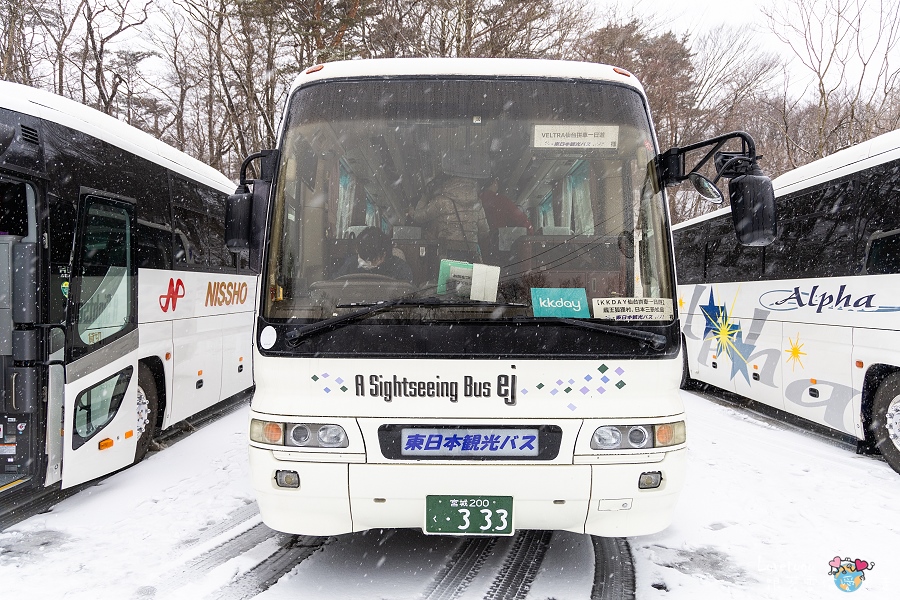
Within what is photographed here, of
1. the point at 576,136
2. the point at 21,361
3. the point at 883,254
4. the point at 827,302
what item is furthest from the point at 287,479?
the point at 827,302

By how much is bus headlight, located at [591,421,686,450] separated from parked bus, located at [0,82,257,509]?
14.1ft

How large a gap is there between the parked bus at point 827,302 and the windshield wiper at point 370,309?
513 cm

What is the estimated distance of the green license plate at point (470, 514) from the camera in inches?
132

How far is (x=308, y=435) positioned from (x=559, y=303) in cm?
159

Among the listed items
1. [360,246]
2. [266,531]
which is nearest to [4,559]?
[266,531]

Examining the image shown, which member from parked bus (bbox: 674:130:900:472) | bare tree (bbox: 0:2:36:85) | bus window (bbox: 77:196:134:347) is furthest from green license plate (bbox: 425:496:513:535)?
bare tree (bbox: 0:2:36:85)

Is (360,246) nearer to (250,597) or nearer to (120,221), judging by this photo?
(250,597)

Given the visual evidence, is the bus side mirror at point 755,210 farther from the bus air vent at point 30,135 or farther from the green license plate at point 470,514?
the bus air vent at point 30,135

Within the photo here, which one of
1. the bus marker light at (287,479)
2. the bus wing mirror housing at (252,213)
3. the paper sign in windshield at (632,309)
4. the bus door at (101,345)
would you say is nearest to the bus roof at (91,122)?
the bus door at (101,345)

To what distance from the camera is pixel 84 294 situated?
17.3ft

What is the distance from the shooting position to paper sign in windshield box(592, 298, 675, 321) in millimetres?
3465

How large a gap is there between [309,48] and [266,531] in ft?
55.9

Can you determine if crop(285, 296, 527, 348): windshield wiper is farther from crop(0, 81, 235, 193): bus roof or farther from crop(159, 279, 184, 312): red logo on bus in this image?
crop(159, 279, 184, 312): red logo on bus

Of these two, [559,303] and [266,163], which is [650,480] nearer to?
[559,303]
